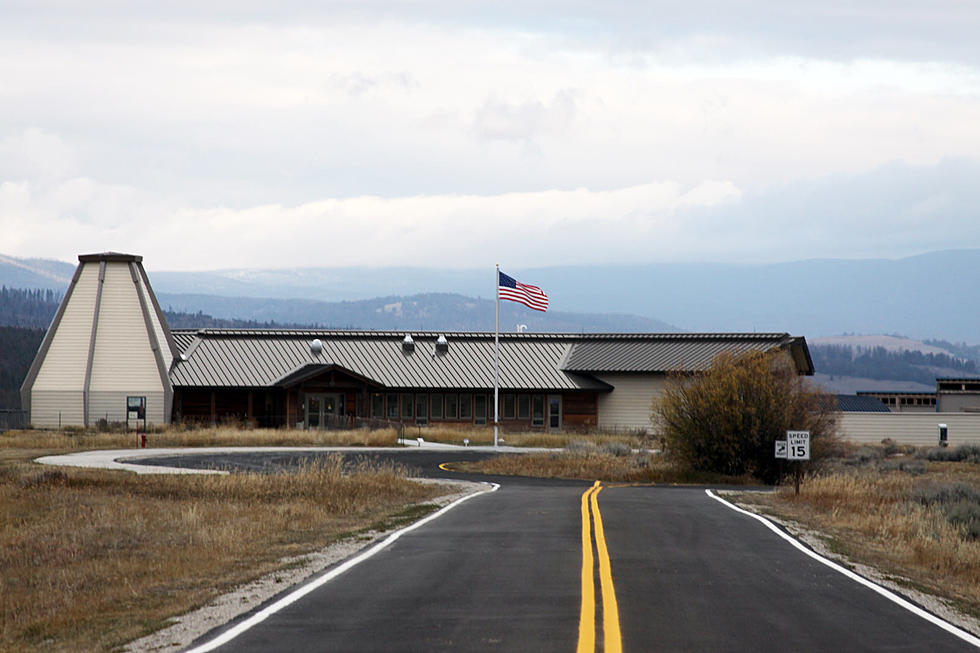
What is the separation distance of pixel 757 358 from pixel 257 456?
19.1 m

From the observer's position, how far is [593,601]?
11297 millimetres

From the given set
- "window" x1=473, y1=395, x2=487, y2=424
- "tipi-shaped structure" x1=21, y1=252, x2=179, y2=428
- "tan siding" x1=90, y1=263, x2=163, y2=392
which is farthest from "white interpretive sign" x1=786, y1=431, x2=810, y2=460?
"tan siding" x1=90, y1=263, x2=163, y2=392

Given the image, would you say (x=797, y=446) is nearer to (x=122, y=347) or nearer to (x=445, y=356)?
(x=445, y=356)

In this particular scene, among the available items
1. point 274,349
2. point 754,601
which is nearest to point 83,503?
point 754,601

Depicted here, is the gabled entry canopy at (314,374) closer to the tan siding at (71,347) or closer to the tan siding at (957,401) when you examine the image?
the tan siding at (71,347)

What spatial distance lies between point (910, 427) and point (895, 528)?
50.7 meters

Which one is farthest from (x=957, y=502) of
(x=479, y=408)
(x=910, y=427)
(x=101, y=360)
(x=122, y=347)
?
(x=101, y=360)

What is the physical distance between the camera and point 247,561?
15125mm

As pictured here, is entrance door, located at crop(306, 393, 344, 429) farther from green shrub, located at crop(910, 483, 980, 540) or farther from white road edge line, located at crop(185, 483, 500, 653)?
white road edge line, located at crop(185, 483, 500, 653)

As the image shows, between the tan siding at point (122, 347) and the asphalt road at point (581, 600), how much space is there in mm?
48137

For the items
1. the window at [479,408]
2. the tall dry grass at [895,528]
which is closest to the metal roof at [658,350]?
the window at [479,408]

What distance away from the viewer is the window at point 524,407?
6731cm

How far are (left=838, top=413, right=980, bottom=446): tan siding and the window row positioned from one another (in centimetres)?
1838

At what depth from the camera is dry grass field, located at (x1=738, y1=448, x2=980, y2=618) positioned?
1568 centimetres
